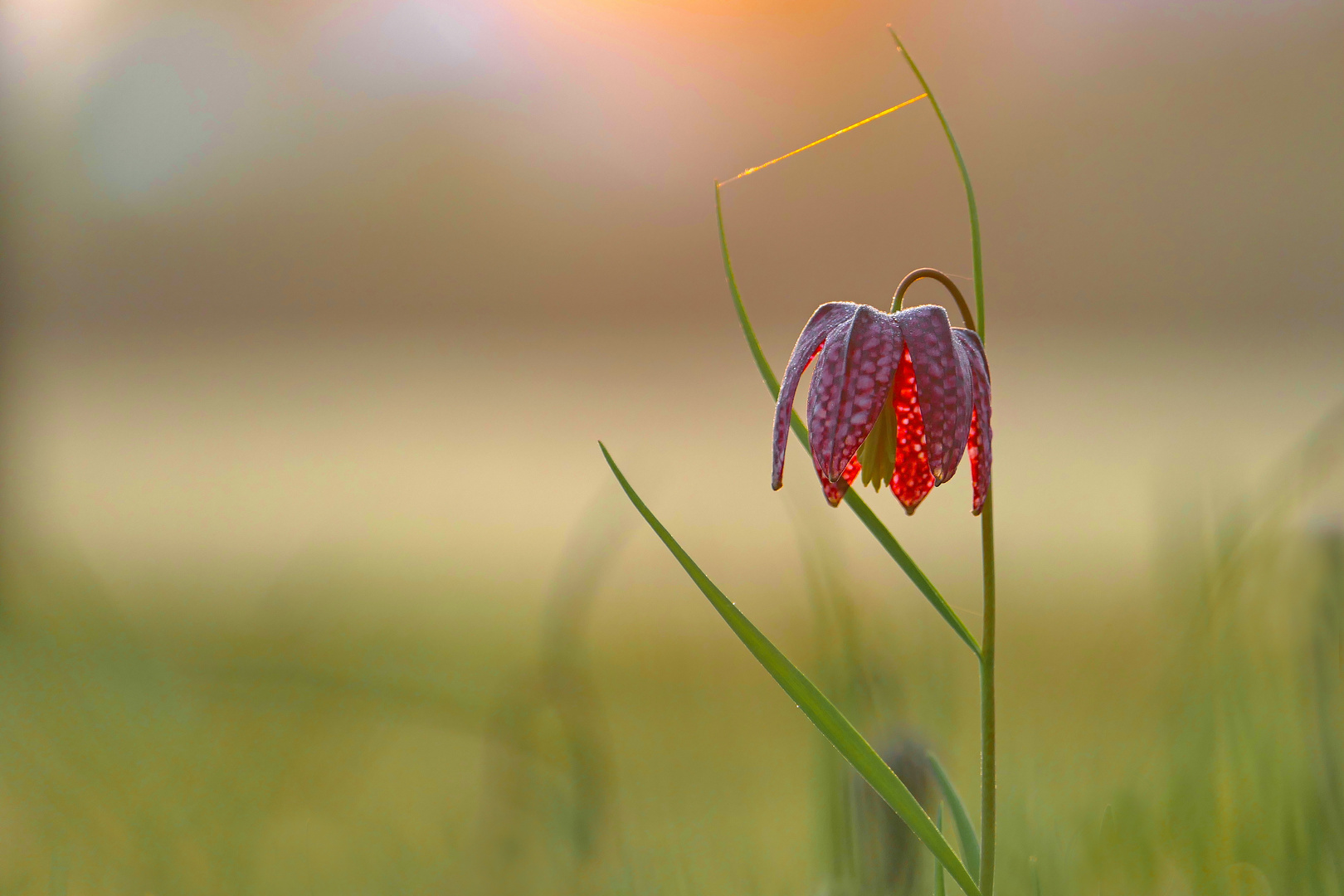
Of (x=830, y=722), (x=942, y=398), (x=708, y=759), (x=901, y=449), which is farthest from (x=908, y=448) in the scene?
(x=708, y=759)

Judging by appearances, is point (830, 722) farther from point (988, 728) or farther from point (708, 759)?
point (708, 759)

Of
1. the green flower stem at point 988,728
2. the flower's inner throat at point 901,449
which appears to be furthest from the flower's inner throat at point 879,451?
the green flower stem at point 988,728

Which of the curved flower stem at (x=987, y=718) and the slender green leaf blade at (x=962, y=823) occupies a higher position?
the curved flower stem at (x=987, y=718)

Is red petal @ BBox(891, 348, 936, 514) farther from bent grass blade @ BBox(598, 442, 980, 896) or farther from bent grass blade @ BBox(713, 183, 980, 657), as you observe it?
bent grass blade @ BBox(598, 442, 980, 896)

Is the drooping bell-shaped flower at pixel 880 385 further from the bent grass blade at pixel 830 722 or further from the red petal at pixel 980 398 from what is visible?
the bent grass blade at pixel 830 722

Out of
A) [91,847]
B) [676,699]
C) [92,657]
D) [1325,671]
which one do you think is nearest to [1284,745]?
[1325,671]

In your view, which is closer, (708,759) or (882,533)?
(882,533)
